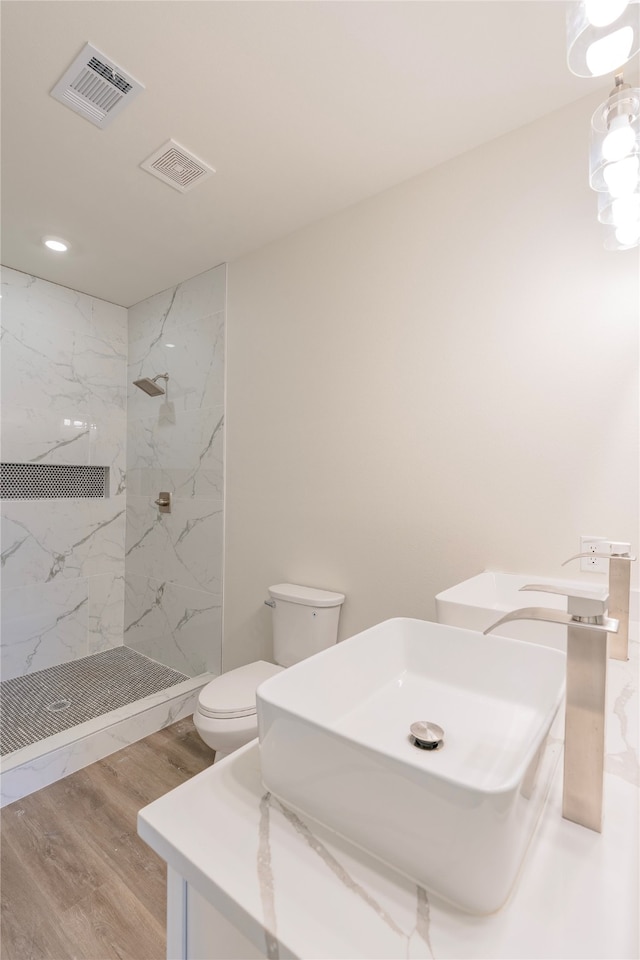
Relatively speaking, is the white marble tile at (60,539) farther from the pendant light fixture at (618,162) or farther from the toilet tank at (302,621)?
the pendant light fixture at (618,162)

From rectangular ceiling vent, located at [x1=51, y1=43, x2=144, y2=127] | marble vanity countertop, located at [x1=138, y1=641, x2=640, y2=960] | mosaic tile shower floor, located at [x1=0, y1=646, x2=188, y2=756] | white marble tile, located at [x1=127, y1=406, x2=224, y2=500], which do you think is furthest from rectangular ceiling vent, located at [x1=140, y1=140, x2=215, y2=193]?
mosaic tile shower floor, located at [x1=0, y1=646, x2=188, y2=756]

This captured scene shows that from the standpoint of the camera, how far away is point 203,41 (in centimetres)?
134

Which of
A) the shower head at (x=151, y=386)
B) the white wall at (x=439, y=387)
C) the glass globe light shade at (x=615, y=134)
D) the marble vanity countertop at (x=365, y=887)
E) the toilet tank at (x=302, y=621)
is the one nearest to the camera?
the marble vanity countertop at (x=365, y=887)

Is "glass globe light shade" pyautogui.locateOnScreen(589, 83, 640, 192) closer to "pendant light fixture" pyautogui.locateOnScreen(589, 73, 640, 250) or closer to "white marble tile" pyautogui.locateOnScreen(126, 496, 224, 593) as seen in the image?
"pendant light fixture" pyautogui.locateOnScreen(589, 73, 640, 250)

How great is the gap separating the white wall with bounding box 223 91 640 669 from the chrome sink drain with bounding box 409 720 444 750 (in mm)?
988

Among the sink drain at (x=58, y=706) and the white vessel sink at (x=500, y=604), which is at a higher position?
the white vessel sink at (x=500, y=604)

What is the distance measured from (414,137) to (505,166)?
353mm

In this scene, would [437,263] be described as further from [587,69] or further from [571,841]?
[571,841]

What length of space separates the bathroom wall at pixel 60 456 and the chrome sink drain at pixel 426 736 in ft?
9.36

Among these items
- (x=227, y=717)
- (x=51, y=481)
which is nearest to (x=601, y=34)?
(x=227, y=717)

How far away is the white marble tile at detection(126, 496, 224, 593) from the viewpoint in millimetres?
2711

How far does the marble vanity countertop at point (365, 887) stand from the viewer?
1.44 ft

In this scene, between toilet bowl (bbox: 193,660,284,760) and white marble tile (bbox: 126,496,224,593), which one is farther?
white marble tile (bbox: 126,496,224,593)

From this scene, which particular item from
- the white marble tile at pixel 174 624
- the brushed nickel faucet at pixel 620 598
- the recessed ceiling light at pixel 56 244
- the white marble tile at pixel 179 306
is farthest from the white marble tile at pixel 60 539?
the brushed nickel faucet at pixel 620 598
